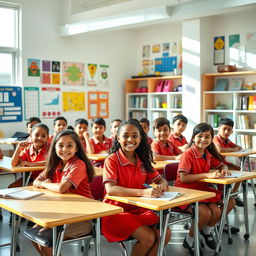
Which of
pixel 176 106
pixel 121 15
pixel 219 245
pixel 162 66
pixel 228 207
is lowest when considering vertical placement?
pixel 219 245

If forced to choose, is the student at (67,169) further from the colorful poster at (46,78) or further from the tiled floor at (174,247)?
the colorful poster at (46,78)

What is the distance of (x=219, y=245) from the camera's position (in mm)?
3510

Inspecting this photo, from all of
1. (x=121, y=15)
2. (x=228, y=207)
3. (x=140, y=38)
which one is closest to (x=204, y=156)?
(x=228, y=207)

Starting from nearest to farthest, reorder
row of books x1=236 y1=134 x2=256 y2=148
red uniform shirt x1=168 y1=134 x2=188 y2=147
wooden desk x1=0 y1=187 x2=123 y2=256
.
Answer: wooden desk x1=0 y1=187 x2=123 y2=256, red uniform shirt x1=168 y1=134 x2=188 y2=147, row of books x1=236 y1=134 x2=256 y2=148

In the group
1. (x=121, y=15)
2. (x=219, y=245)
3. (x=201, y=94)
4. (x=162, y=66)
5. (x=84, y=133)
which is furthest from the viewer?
(x=162, y=66)

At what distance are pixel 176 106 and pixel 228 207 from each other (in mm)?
4260

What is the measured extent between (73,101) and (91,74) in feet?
2.31

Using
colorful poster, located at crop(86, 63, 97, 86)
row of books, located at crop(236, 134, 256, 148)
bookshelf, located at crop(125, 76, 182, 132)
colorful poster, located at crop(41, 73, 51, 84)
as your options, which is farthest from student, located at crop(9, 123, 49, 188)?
colorful poster, located at crop(86, 63, 97, 86)

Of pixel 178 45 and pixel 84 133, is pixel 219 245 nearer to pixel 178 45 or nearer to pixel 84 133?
pixel 84 133

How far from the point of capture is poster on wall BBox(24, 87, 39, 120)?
7297 millimetres

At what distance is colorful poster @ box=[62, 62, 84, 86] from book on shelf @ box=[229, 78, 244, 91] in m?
2.90

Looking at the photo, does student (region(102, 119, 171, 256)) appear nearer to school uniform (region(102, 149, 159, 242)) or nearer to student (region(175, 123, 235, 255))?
school uniform (region(102, 149, 159, 242))

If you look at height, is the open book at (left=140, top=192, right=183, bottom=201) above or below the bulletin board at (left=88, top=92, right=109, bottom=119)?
below

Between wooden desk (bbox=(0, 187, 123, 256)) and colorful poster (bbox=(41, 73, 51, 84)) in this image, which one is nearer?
wooden desk (bbox=(0, 187, 123, 256))
